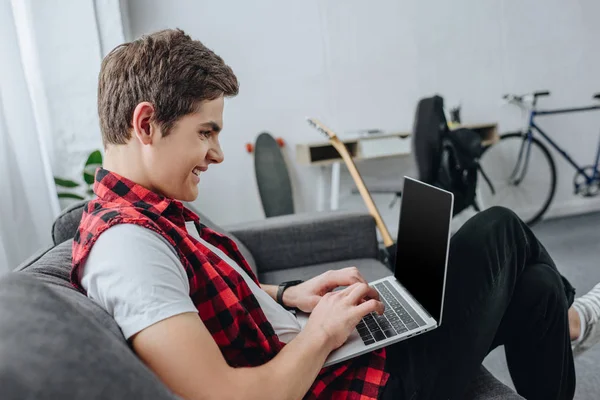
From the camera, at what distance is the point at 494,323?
872 mm

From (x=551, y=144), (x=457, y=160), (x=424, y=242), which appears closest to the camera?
(x=424, y=242)

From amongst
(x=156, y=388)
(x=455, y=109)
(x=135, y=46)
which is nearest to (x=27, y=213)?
(x=135, y=46)

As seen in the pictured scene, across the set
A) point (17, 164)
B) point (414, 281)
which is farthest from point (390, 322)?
point (17, 164)

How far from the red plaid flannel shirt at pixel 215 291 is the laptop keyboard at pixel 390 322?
0.04 metres

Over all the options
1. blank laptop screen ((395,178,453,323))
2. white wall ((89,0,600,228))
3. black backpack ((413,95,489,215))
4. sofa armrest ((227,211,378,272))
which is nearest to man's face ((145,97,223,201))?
blank laptop screen ((395,178,453,323))

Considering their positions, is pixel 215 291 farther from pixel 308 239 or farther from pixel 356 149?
pixel 356 149

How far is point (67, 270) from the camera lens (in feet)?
2.60

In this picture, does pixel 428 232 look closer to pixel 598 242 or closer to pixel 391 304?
pixel 391 304

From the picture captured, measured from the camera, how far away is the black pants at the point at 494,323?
2.63 ft

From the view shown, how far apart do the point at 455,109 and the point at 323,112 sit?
96 cm

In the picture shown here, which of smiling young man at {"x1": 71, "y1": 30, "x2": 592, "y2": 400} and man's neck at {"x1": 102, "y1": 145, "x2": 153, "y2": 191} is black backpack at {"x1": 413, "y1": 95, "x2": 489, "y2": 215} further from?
man's neck at {"x1": 102, "y1": 145, "x2": 153, "y2": 191}

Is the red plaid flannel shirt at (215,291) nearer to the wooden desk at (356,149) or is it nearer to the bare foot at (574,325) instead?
the bare foot at (574,325)

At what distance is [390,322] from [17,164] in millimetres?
1340

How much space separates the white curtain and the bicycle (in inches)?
115
